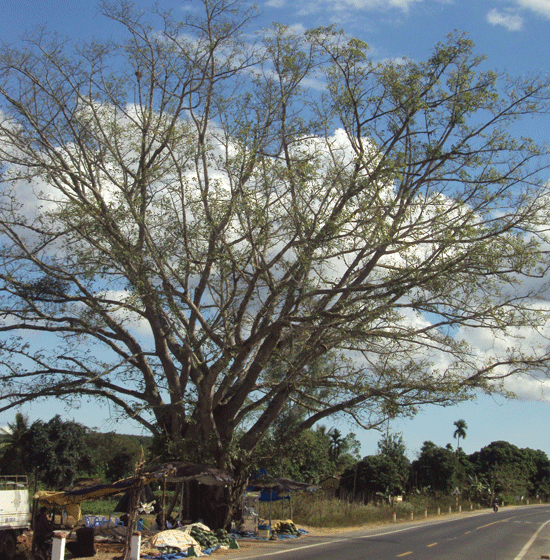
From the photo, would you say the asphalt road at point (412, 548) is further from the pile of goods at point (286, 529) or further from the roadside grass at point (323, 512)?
the roadside grass at point (323, 512)

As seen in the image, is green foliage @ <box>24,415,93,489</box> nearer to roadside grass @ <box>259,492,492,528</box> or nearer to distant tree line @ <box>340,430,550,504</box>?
roadside grass @ <box>259,492,492,528</box>

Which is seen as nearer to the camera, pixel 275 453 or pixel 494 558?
pixel 494 558

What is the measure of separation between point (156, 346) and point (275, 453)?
18.5 feet

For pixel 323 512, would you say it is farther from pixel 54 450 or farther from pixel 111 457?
pixel 111 457

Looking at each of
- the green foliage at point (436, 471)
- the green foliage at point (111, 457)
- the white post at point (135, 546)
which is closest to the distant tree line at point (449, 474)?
the green foliage at point (436, 471)

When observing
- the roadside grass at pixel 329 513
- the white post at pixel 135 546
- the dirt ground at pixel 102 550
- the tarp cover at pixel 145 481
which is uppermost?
the tarp cover at pixel 145 481

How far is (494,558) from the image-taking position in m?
15.6

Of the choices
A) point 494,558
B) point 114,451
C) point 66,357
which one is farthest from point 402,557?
point 114,451

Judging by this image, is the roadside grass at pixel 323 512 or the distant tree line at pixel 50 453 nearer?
the roadside grass at pixel 323 512

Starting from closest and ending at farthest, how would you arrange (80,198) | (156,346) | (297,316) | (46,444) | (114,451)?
(297,316)
(80,198)
(156,346)
(46,444)
(114,451)

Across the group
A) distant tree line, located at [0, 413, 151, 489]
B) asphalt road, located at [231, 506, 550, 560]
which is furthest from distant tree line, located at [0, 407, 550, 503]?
Answer: asphalt road, located at [231, 506, 550, 560]

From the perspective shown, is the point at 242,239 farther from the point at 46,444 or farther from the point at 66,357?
the point at 46,444

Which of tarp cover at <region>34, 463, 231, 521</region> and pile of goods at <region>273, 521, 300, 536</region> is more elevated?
tarp cover at <region>34, 463, 231, 521</region>

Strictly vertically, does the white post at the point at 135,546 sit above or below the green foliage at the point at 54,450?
below
